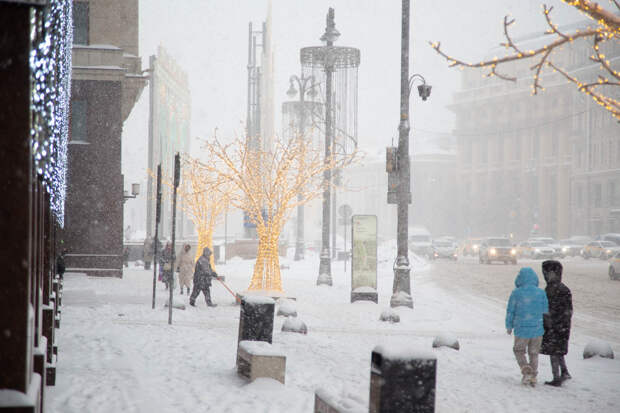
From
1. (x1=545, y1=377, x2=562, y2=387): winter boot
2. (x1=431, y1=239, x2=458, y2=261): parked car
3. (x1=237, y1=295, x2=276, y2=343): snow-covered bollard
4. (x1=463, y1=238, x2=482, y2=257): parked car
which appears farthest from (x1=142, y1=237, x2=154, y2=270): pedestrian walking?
(x1=463, y1=238, x2=482, y2=257): parked car

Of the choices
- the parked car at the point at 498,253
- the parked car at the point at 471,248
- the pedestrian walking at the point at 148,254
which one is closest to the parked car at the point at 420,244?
the parked car at the point at 471,248

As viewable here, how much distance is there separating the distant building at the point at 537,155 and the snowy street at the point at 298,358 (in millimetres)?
62822

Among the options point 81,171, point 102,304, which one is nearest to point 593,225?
point 81,171

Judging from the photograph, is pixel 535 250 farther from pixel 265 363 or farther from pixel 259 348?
pixel 265 363

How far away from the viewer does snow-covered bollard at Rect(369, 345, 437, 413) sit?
498cm

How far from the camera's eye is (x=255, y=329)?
9.29 metres

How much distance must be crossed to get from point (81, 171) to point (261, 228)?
9737 millimetres

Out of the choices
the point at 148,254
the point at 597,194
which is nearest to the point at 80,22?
the point at 148,254

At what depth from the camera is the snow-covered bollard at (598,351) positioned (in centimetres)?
1103

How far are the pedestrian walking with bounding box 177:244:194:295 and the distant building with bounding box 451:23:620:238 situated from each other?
6188cm

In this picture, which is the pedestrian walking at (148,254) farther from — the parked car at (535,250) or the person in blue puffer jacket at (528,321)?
the parked car at (535,250)

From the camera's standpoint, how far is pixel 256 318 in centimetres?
927

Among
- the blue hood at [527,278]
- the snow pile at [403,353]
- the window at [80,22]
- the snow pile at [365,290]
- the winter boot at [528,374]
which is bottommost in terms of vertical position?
the winter boot at [528,374]

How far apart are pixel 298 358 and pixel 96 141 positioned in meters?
17.8
